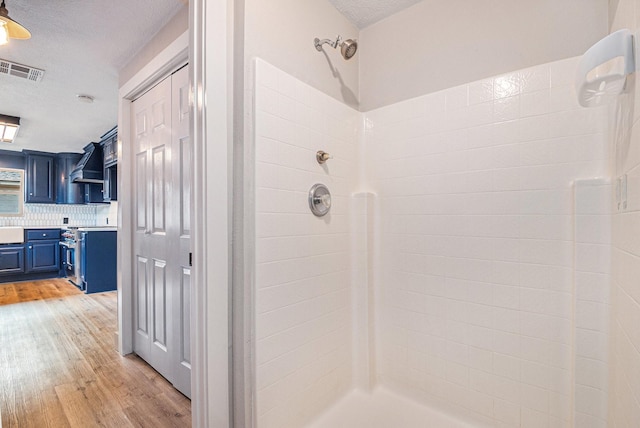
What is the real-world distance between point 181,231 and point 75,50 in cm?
164

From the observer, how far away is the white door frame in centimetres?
117

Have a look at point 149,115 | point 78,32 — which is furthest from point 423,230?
point 78,32

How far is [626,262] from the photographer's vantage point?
0.94 m

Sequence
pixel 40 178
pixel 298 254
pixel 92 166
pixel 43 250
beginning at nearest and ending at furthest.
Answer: pixel 298 254 → pixel 92 166 → pixel 43 250 → pixel 40 178

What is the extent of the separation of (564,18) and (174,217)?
2269mm

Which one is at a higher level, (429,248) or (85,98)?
(85,98)

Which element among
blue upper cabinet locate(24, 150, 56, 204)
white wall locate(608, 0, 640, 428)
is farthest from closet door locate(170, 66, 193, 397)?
blue upper cabinet locate(24, 150, 56, 204)

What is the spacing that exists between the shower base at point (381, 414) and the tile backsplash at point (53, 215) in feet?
21.6

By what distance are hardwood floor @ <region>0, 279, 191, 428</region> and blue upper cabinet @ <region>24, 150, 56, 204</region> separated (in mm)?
2948

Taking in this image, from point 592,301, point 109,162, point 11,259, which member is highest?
point 109,162

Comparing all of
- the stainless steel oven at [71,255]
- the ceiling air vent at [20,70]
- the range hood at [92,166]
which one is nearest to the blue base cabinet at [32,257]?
the stainless steel oven at [71,255]

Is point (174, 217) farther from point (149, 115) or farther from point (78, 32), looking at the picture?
point (78, 32)

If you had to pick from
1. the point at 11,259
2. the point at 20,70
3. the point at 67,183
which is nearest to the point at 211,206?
the point at 20,70

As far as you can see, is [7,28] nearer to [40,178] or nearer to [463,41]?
[463,41]
